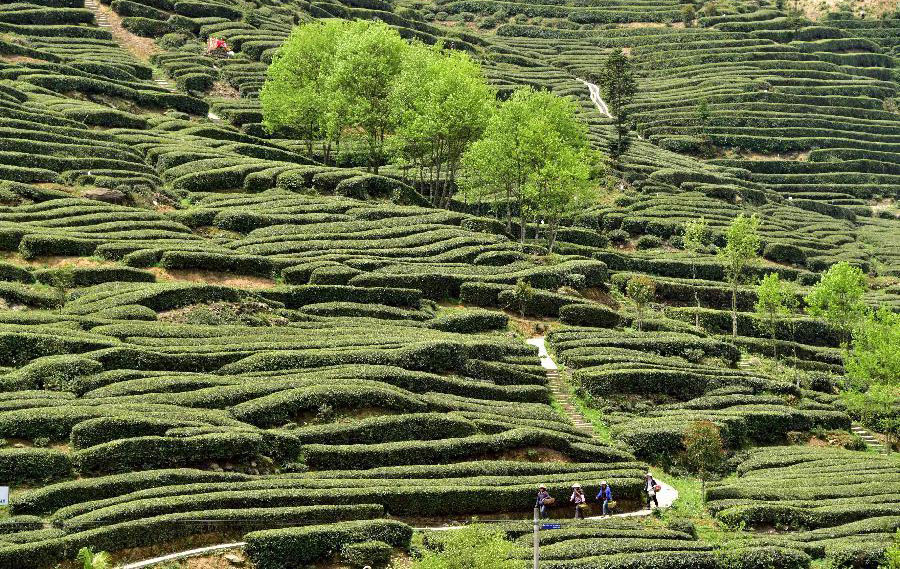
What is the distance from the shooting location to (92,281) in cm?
5709

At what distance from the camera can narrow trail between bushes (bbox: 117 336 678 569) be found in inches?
1350

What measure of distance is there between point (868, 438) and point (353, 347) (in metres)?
33.6

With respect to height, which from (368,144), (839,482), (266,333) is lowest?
(839,482)

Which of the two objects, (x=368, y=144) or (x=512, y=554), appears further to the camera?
(x=368, y=144)

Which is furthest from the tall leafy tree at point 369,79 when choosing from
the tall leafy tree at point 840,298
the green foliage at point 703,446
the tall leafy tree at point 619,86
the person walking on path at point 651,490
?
the person walking on path at point 651,490

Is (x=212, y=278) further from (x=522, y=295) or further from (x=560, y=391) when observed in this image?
(x=560, y=391)

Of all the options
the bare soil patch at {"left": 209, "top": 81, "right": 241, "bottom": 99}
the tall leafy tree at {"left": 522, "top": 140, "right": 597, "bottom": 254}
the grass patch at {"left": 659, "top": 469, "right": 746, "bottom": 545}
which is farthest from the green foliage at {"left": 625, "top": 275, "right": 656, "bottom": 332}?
the bare soil patch at {"left": 209, "top": 81, "right": 241, "bottom": 99}

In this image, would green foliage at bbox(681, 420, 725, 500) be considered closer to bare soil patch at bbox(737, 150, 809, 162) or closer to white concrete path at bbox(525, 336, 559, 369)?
white concrete path at bbox(525, 336, 559, 369)

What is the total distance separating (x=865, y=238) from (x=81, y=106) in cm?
8596

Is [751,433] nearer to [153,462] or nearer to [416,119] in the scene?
[153,462]

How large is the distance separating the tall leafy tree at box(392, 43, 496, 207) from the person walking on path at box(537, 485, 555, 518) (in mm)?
43402

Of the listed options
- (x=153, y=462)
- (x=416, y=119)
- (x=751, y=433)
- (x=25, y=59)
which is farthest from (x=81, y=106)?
Result: (x=751, y=433)

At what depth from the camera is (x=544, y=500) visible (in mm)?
41312

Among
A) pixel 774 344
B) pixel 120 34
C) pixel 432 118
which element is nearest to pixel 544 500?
pixel 774 344
